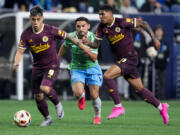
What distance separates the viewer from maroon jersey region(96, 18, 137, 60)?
434 inches

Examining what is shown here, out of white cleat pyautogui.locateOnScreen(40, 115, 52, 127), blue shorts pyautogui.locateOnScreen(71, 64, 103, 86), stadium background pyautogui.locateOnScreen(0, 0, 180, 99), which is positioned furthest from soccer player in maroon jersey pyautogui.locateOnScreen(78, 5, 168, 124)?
stadium background pyautogui.locateOnScreen(0, 0, 180, 99)

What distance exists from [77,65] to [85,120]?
3.97ft

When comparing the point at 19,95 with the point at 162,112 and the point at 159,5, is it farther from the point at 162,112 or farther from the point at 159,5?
the point at 162,112

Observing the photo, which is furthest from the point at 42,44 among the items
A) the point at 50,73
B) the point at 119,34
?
the point at 119,34

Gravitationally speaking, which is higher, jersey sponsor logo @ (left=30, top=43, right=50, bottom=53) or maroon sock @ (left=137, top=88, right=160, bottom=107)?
jersey sponsor logo @ (left=30, top=43, right=50, bottom=53)

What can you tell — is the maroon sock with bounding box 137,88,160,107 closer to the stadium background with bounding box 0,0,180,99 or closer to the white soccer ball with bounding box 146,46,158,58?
the white soccer ball with bounding box 146,46,158,58

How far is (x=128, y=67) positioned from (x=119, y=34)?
66 centimetres

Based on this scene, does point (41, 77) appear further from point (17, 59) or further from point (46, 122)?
point (46, 122)

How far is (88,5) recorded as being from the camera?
20969 mm

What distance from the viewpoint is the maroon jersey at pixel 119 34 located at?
11.0 metres

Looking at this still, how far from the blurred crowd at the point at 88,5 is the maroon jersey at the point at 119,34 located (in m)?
8.62

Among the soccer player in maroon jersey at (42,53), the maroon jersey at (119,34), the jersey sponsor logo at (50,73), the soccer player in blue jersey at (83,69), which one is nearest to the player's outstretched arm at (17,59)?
the soccer player in maroon jersey at (42,53)

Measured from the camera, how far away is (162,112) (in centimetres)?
1070

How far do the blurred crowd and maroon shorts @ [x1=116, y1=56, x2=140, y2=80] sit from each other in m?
8.70
